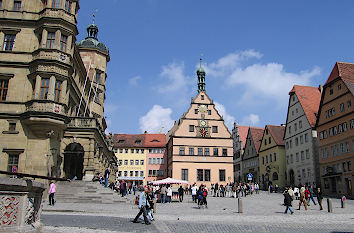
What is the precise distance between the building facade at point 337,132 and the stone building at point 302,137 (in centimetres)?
290

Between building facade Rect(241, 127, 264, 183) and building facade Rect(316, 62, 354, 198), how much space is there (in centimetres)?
2264

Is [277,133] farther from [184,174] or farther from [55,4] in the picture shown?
[55,4]

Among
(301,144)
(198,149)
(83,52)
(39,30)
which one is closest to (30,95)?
(39,30)

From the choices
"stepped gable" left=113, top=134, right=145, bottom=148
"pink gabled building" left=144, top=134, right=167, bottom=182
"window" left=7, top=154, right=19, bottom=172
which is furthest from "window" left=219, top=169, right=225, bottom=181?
"window" left=7, top=154, right=19, bottom=172

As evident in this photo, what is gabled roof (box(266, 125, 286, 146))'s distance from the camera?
59406mm

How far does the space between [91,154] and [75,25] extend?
36.7 ft

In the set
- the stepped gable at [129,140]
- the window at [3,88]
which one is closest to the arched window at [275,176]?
the stepped gable at [129,140]

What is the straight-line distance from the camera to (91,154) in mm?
29047

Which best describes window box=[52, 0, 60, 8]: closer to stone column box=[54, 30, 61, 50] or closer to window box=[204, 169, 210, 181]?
stone column box=[54, 30, 61, 50]

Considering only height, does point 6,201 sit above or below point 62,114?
below

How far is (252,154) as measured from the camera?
69750 millimetres

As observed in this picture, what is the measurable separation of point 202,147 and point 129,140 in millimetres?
29541

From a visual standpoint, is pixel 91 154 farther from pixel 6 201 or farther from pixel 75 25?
pixel 6 201

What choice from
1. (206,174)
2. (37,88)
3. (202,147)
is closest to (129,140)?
(202,147)
